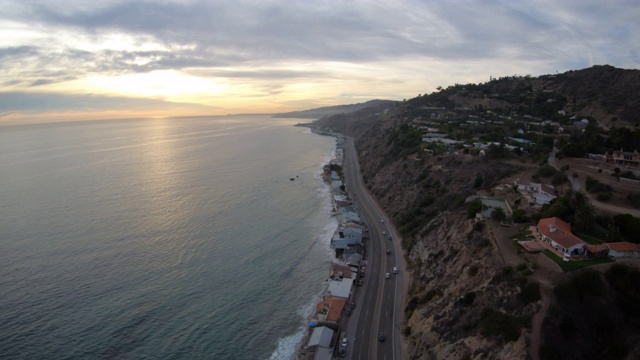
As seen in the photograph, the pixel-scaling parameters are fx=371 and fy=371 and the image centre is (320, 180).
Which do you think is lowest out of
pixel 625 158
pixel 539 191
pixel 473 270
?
pixel 473 270

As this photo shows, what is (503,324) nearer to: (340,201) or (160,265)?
(160,265)

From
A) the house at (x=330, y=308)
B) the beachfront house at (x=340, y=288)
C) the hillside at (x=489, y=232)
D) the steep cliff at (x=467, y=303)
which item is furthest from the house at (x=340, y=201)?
the house at (x=330, y=308)

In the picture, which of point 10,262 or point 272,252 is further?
point 272,252

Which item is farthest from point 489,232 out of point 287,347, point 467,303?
point 287,347

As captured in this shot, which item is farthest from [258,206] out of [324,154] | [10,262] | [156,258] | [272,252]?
[324,154]

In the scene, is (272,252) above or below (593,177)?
below

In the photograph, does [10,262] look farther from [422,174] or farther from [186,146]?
[186,146]
